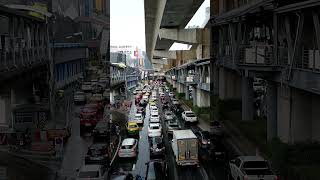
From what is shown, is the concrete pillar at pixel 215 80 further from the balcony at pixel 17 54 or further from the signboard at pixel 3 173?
the signboard at pixel 3 173

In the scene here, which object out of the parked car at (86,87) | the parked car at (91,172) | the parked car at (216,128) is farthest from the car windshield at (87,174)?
the parked car at (216,128)

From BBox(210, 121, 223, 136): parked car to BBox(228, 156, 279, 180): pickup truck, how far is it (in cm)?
1276

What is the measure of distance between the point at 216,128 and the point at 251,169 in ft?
52.3

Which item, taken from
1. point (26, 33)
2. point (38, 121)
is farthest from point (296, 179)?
point (26, 33)

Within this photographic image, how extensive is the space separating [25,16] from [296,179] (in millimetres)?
10536

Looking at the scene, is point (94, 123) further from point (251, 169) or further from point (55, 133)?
point (251, 169)

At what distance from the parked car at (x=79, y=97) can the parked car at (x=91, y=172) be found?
2563 millimetres

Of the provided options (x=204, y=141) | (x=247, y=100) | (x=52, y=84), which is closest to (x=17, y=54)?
(x=52, y=84)

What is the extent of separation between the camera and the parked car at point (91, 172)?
16.3 metres

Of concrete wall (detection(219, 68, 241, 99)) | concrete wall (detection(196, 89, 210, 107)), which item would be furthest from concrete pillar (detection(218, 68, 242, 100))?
concrete wall (detection(196, 89, 210, 107))

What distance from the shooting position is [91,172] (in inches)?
651

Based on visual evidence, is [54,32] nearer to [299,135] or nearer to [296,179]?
[296,179]

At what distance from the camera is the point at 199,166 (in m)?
23.1

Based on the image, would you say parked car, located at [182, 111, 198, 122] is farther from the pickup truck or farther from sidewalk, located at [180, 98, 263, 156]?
the pickup truck
